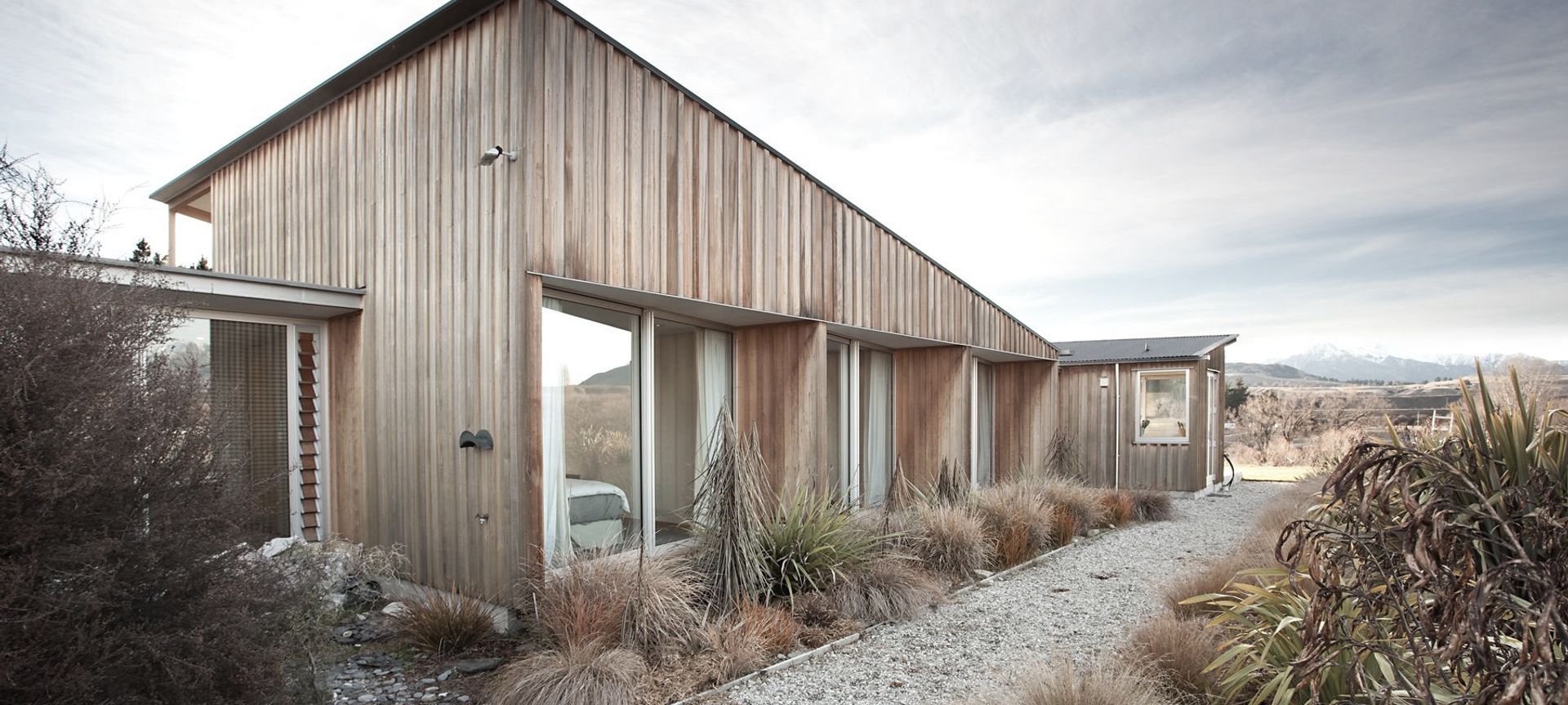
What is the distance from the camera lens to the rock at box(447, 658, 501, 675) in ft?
13.3

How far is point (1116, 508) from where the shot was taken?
9664 mm

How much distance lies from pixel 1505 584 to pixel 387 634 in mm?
5067

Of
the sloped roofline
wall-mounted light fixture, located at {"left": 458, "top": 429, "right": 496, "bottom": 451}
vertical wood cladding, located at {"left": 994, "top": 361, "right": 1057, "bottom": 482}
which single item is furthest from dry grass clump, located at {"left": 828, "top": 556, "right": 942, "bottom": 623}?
vertical wood cladding, located at {"left": 994, "top": 361, "right": 1057, "bottom": 482}

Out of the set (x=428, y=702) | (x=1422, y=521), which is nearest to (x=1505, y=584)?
(x=1422, y=521)

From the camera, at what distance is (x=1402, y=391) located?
32906 millimetres

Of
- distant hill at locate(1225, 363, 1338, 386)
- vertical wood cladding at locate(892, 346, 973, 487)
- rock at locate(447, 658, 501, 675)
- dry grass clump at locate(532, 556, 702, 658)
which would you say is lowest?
distant hill at locate(1225, 363, 1338, 386)

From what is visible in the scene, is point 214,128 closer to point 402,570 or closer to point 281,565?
point 402,570

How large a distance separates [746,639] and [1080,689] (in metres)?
1.84

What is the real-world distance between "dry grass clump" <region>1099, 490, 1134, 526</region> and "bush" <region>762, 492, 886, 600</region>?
494cm

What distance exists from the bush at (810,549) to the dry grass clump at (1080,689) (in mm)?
2112

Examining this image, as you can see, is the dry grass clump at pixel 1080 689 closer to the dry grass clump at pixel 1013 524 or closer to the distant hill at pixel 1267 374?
the dry grass clump at pixel 1013 524

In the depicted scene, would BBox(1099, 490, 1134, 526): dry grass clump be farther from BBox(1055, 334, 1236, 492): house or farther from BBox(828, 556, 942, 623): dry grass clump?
BBox(828, 556, 942, 623): dry grass clump

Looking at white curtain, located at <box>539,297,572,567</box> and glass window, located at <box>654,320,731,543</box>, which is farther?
glass window, located at <box>654,320,731,543</box>

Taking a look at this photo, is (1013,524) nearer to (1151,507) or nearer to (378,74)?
(1151,507)
